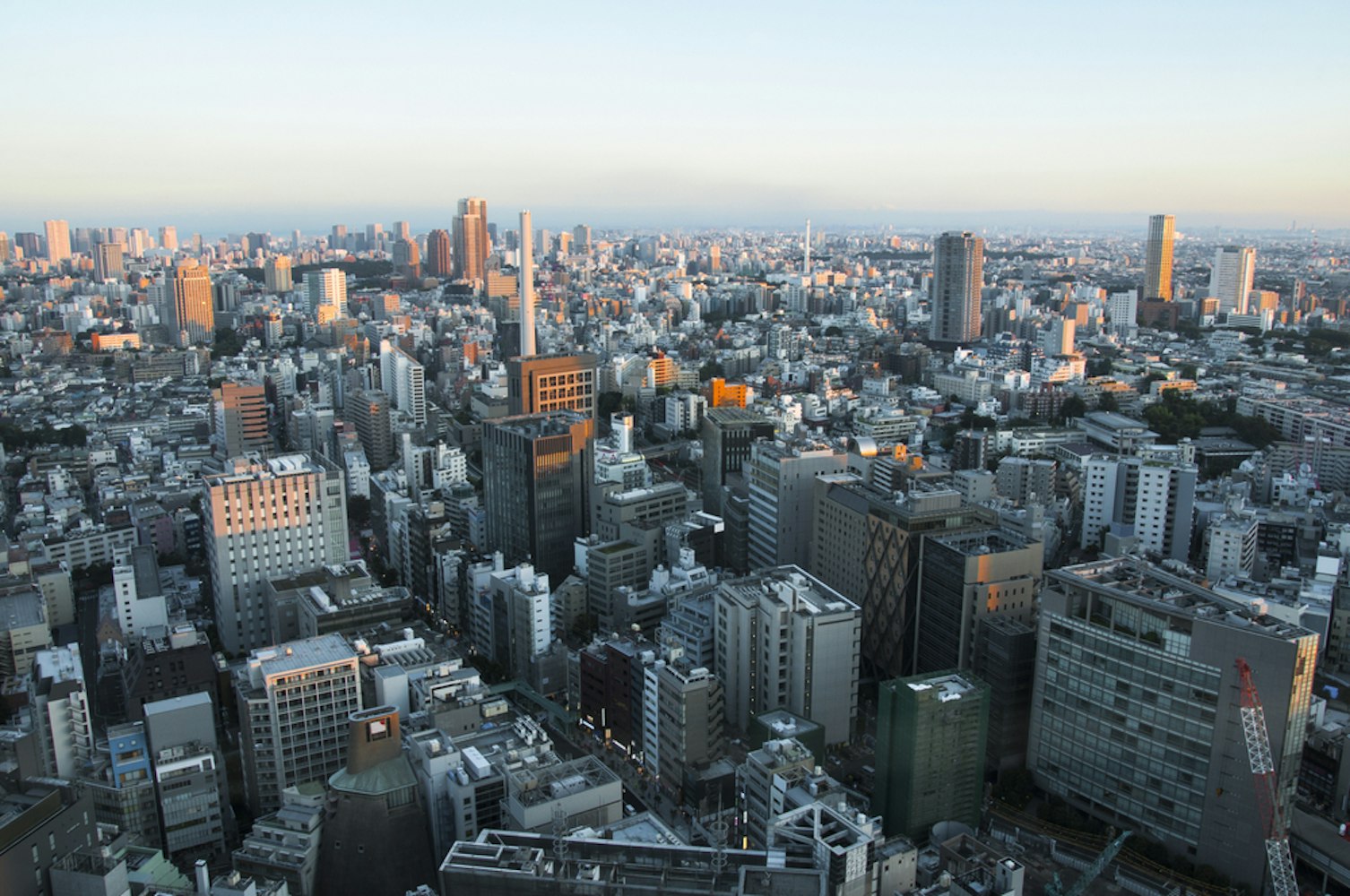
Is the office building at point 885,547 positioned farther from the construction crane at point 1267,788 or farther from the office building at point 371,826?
the office building at point 371,826

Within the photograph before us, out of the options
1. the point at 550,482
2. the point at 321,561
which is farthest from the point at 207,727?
the point at 550,482

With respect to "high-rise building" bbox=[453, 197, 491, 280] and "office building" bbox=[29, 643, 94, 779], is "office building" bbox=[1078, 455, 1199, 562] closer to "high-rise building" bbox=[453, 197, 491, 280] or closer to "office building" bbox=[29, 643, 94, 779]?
"office building" bbox=[29, 643, 94, 779]

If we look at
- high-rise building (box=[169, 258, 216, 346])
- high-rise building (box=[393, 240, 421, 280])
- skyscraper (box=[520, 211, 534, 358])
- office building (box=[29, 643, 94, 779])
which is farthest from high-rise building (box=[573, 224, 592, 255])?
office building (box=[29, 643, 94, 779])

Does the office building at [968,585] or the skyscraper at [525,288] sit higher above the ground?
the skyscraper at [525,288]

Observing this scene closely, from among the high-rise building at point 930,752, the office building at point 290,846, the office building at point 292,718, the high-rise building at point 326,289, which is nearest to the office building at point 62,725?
the office building at point 292,718

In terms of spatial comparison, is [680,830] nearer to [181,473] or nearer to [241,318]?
[181,473]

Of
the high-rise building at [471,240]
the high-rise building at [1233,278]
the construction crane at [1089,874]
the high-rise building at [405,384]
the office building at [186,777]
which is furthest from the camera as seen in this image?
the high-rise building at [471,240]

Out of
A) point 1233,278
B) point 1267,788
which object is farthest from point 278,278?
point 1267,788
